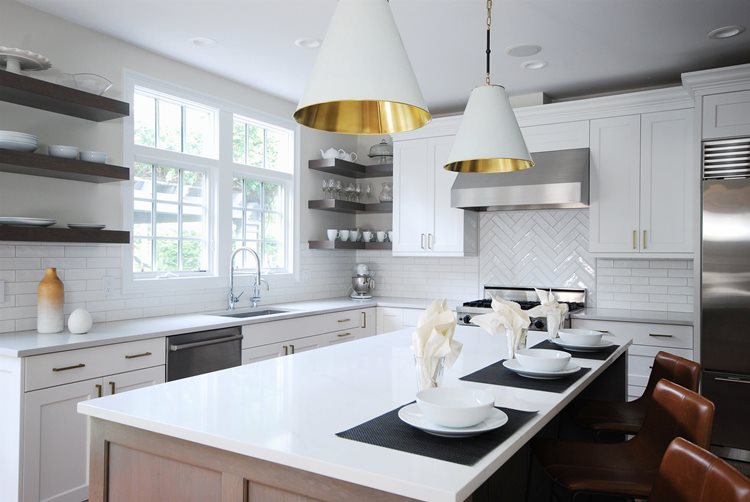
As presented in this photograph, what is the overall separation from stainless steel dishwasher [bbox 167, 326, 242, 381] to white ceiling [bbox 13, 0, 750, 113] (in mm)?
1975

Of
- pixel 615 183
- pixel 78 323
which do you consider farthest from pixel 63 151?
pixel 615 183

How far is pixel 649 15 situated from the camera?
11.5 feet

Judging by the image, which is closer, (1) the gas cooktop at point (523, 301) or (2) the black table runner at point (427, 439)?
(2) the black table runner at point (427, 439)

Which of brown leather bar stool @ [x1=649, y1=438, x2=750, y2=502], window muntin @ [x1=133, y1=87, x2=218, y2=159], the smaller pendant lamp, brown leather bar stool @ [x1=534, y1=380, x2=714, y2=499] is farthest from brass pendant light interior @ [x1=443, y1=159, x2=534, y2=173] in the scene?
window muntin @ [x1=133, y1=87, x2=218, y2=159]

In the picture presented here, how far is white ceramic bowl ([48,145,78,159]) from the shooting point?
3328mm

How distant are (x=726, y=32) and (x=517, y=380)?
10.0 feet

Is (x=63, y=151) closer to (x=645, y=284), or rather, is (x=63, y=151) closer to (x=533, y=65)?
(x=533, y=65)

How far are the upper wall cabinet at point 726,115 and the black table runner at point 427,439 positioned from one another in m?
3.34

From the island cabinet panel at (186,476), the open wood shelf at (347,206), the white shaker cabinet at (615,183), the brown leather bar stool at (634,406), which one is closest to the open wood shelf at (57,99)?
the island cabinet panel at (186,476)

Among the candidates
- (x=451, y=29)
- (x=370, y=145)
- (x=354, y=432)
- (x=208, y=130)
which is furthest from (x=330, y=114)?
(x=370, y=145)

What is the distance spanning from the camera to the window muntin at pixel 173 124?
4.19 metres

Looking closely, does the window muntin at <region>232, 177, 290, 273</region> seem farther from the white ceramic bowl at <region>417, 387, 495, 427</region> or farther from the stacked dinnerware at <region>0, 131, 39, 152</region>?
the white ceramic bowl at <region>417, 387, 495, 427</region>

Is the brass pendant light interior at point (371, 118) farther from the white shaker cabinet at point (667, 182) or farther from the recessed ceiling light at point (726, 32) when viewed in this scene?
the white shaker cabinet at point (667, 182)

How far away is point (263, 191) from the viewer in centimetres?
532
